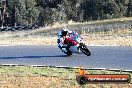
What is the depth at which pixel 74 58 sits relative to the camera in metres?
20.4

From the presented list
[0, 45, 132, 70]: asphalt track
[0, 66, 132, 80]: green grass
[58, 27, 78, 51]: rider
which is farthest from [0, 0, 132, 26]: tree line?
[0, 66, 132, 80]: green grass

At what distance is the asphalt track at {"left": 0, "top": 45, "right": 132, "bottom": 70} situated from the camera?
1825cm

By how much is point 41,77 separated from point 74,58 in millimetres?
4674

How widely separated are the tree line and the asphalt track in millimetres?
37197

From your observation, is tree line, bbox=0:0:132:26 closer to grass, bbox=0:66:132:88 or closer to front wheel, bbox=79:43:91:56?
front wheel, bbox=79:43:91:56

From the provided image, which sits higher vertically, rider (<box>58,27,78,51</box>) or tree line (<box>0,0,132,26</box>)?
rider (<box>58,27,78,51</box>)

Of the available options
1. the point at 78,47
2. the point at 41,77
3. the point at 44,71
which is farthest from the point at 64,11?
the point at 41,77

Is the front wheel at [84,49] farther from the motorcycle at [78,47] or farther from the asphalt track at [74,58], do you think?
the asphalt track at [74,58]

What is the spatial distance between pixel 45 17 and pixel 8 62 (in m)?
43.3

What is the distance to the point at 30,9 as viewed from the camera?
6475 centimetres

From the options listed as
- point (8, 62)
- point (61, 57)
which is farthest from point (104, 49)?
point (8, 62)

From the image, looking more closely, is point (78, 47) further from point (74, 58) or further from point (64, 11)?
point (64, 11)

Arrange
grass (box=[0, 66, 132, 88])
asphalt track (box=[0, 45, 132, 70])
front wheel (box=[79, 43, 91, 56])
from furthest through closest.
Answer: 1. front wheel (box=[79, 43, 91, 56])
2. asphalt track (box=[0, 45, 132, 70])
3. grass (box=[0, 66, 132, 88])

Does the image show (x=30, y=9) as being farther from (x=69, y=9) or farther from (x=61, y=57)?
(x=61, y=57)
